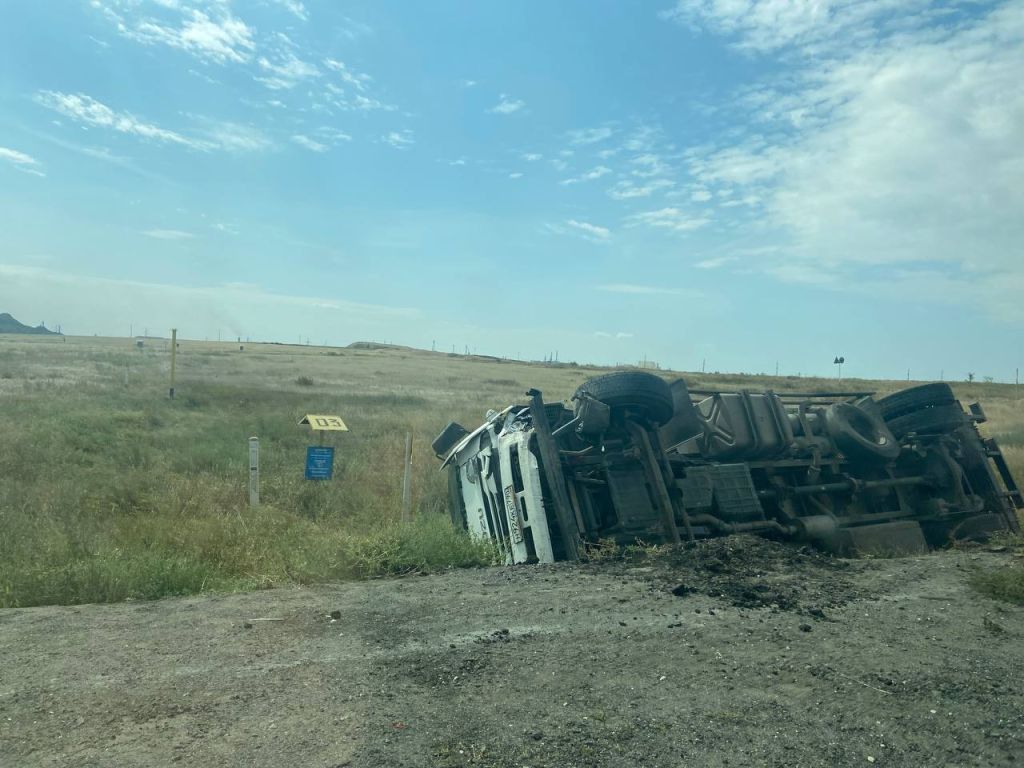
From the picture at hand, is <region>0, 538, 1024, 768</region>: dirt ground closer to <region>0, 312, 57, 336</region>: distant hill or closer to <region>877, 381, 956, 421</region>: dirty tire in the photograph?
<region>877, 381, 956, 421</region>: dirty tire

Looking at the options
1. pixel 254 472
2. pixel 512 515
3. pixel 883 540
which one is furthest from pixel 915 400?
pixel 254 472

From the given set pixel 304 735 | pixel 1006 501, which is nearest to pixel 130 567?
pixel 304 735

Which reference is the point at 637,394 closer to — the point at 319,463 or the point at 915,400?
the point at 915,400

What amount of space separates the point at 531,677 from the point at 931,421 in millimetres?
6854

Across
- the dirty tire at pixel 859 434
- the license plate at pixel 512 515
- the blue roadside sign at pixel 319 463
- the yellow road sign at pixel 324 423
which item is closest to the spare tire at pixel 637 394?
the license plate at pixel 512 515

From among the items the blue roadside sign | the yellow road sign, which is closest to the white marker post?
the blue roadside sign

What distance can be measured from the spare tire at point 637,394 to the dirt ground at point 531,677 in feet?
6.22

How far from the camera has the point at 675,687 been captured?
4.27 m

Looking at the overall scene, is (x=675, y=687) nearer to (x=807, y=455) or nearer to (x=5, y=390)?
(x=807, y=455)

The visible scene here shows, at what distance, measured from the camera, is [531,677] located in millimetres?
4410

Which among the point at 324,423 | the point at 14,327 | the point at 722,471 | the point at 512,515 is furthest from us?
the point at 14,327

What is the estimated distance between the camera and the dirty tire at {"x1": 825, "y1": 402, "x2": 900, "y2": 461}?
367 inches

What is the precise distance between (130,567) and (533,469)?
10.9 ft

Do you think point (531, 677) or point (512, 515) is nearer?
point (531, 677)
